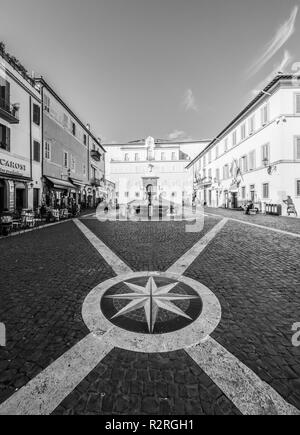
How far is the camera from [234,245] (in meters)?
7.67

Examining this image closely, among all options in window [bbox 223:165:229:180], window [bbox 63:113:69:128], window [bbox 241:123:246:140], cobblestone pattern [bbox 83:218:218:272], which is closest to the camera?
cobblestone pattern [bbox 83:218:218:272]

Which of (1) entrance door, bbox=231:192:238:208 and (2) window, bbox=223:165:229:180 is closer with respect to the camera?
(1) entrance door, bbox=231:192:238:208

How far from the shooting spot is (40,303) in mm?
3541

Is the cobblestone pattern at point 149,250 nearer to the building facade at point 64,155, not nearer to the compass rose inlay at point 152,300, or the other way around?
the compass rose inlay at point 152,300

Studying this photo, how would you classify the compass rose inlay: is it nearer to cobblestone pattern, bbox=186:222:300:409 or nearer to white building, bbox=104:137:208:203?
cobblestone pattern, bbox=186:222:300:409

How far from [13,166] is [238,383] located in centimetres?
1674

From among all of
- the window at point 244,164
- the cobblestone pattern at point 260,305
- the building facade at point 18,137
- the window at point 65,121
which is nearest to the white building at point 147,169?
the window at point 244,164

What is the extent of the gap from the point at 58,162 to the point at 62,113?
5.67 m

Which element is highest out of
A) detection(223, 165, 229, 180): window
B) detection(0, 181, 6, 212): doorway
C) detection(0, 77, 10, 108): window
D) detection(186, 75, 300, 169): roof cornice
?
detection(186, 75, 300, 169): roof cornice

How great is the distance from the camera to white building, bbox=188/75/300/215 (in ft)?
58.3

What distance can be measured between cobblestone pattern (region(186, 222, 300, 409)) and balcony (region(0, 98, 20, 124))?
14400 millimetres

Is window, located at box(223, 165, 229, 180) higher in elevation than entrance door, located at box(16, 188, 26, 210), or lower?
higher

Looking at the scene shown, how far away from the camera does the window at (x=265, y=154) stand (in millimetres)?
19750

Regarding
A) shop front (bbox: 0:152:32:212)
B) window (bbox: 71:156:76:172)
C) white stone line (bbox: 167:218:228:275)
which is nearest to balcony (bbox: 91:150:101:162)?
window (bbox: 71:156:76:172)
